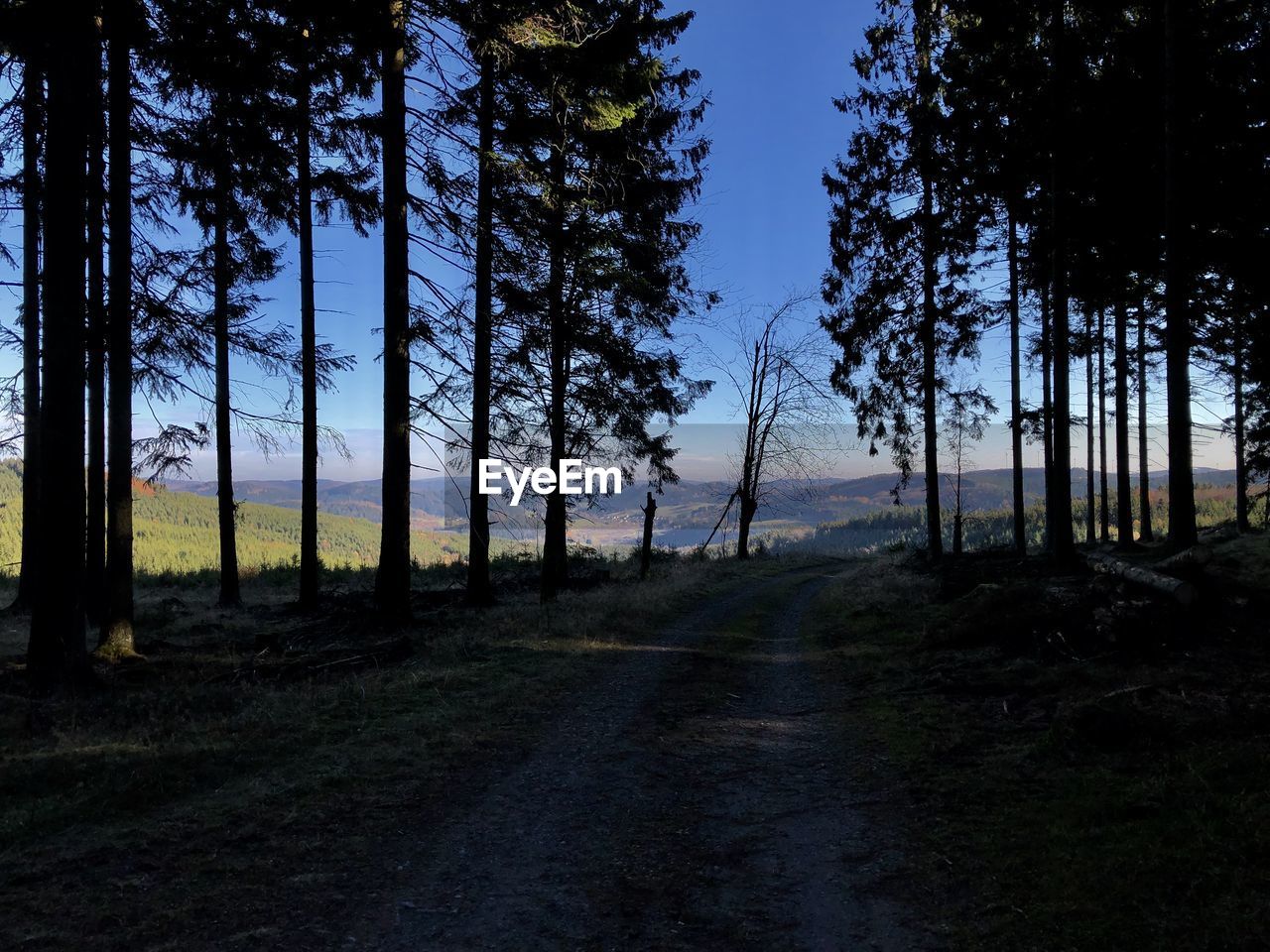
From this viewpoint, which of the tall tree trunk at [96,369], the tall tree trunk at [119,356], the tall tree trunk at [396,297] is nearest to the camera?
the tall tree trunk at [119,356]

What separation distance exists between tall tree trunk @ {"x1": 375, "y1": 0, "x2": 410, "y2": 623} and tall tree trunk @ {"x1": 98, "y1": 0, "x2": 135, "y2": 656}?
13.5ft

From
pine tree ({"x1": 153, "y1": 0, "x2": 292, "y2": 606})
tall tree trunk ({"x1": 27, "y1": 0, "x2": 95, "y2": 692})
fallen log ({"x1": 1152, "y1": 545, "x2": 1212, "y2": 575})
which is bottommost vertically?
fallen log ({"x1": 1152, "y1": 545, "x2": 1212, "y2": 575})

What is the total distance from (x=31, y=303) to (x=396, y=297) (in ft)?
25.1

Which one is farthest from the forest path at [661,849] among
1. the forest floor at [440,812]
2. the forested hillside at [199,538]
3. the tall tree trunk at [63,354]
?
the forested hillside at [199,538]

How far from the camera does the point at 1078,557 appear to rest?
16.0 m

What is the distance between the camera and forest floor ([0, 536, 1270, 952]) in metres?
3.89

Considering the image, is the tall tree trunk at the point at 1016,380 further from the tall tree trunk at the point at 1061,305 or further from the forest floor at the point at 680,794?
the forest floor at the point at 680,794

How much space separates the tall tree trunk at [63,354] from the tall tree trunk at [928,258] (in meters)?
19.9

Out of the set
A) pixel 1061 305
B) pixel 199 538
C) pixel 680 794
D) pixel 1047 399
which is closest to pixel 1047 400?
pixel 1047 399

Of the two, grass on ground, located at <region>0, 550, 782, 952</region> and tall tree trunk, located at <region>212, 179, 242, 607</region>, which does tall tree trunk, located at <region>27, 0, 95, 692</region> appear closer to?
grass on ground, located at <region>0, 550, 782, 952</region>

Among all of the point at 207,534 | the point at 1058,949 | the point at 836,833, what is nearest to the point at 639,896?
the point at 836,833

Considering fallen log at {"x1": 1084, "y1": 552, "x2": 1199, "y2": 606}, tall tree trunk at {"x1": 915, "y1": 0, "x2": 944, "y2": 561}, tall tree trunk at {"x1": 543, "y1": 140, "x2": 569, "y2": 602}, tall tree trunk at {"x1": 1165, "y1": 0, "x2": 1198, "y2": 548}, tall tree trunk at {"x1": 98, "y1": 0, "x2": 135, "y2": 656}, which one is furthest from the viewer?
tall tree trunk at {"x1": 915, "y1": 0, "x2": 944, "y2": 561}

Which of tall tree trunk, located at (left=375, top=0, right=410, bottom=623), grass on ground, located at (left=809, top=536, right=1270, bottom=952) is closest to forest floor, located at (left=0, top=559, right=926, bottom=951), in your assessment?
grass on ground, located at (left=809, top=536, right=1270, bottom=952)

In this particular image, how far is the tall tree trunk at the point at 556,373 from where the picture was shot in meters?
16.0
